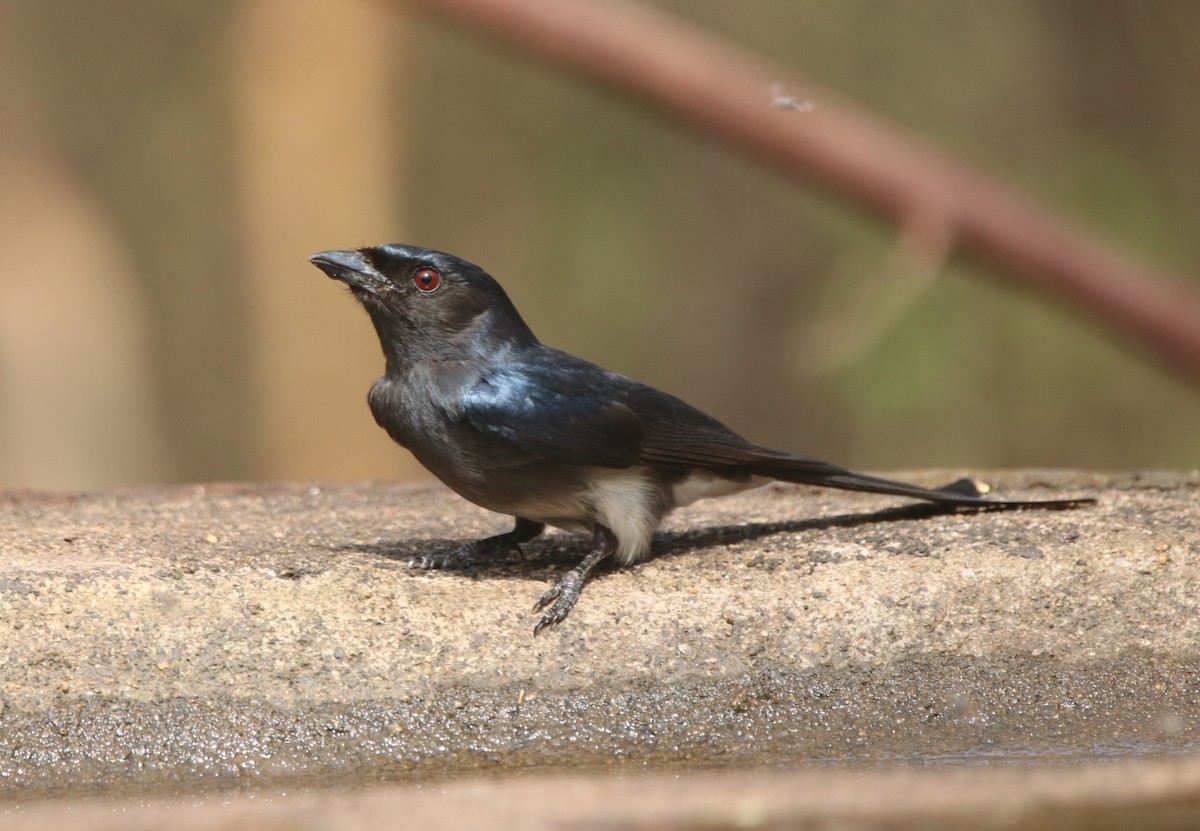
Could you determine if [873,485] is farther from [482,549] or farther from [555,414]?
[482,549]

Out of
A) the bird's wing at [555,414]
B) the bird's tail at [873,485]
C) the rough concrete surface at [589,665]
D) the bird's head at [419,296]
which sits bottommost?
the rough concrete surface at [589,665]

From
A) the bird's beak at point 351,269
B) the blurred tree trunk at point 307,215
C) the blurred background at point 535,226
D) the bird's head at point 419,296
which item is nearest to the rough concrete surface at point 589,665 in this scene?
the bird's head at point 419,296

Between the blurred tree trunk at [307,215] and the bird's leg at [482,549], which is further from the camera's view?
the blurred tree trunk at [307,215]

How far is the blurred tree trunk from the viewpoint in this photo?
43.3 feet

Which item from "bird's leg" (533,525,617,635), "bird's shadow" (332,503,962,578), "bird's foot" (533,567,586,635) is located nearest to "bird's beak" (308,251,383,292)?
"bird's shadow" (332,503,962,578)

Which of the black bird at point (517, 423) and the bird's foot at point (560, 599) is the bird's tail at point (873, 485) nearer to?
the black bird at point (517, 423)

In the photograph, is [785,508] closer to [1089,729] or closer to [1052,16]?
[1089,729]

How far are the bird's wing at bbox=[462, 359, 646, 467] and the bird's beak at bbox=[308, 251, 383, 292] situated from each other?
502 millimetres

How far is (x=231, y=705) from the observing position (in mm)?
3561

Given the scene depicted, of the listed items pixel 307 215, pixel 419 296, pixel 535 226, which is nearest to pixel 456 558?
pixel 419 296

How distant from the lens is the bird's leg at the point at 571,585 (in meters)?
3.92

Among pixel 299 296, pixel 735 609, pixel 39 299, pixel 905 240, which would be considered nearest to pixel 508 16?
pixel 905 240

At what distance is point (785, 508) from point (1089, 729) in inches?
77.3

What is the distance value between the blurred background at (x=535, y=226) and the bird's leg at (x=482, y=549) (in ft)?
23.3
